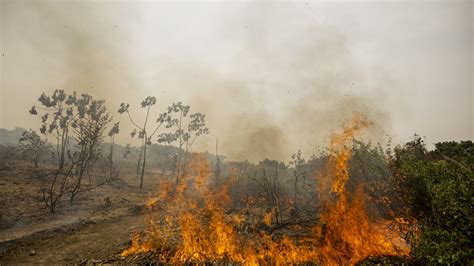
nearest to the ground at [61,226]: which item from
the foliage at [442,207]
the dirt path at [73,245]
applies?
the dirt path at [73,245]

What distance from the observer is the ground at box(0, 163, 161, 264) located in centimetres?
1292

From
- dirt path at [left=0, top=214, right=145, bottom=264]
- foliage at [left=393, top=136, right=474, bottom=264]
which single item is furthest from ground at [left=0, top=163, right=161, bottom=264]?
foliage at [left=393, top=136, right=474, bottom=264]

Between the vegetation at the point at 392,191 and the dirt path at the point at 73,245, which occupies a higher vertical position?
the vegetation at the point at 392,191

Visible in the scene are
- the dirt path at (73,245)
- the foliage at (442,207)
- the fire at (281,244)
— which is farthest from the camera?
the dirt path at (73,245)

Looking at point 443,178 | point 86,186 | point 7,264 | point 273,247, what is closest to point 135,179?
point 86,186

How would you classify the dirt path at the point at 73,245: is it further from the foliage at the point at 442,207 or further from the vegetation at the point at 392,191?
the foliage at the point at 442,207

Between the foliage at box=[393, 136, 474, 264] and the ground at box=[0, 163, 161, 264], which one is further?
the ground at box=[0, 163, 161, 264]

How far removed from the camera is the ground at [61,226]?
12.9 m

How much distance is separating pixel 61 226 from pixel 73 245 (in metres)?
3.43

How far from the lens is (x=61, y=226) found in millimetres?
16906

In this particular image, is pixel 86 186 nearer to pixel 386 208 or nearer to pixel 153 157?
pixel 386 208

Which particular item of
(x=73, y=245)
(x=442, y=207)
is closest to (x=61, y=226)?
(x=73, y=245)

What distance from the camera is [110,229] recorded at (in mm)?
18266

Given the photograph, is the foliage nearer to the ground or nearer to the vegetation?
the vegetation
